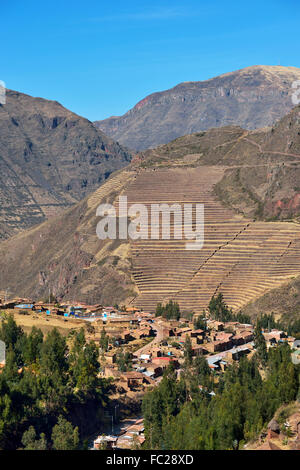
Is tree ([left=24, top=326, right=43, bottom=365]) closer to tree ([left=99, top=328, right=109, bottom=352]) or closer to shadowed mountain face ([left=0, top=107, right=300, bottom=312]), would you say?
tree ([left=99, top=328, right=109, bottom=352])

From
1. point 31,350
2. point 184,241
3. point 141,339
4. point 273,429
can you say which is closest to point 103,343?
point 141,339

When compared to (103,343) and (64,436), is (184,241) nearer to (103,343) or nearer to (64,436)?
(103,343)

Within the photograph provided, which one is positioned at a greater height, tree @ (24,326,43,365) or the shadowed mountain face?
the shadowed mountain face

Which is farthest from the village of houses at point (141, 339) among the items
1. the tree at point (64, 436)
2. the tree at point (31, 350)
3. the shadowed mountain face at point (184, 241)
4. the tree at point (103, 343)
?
the shadowed mountain face at point (184, 241)

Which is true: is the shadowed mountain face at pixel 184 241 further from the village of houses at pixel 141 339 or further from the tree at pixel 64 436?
the tree at pixel 64 436

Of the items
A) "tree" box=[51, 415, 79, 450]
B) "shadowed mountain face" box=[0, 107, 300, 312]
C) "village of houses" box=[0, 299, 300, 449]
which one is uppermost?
"shadowed mountain face" box=[0, 107, 300, 312]

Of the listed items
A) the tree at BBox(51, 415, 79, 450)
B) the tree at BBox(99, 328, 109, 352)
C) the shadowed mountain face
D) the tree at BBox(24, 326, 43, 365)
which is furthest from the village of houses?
the shadowed mountain face
